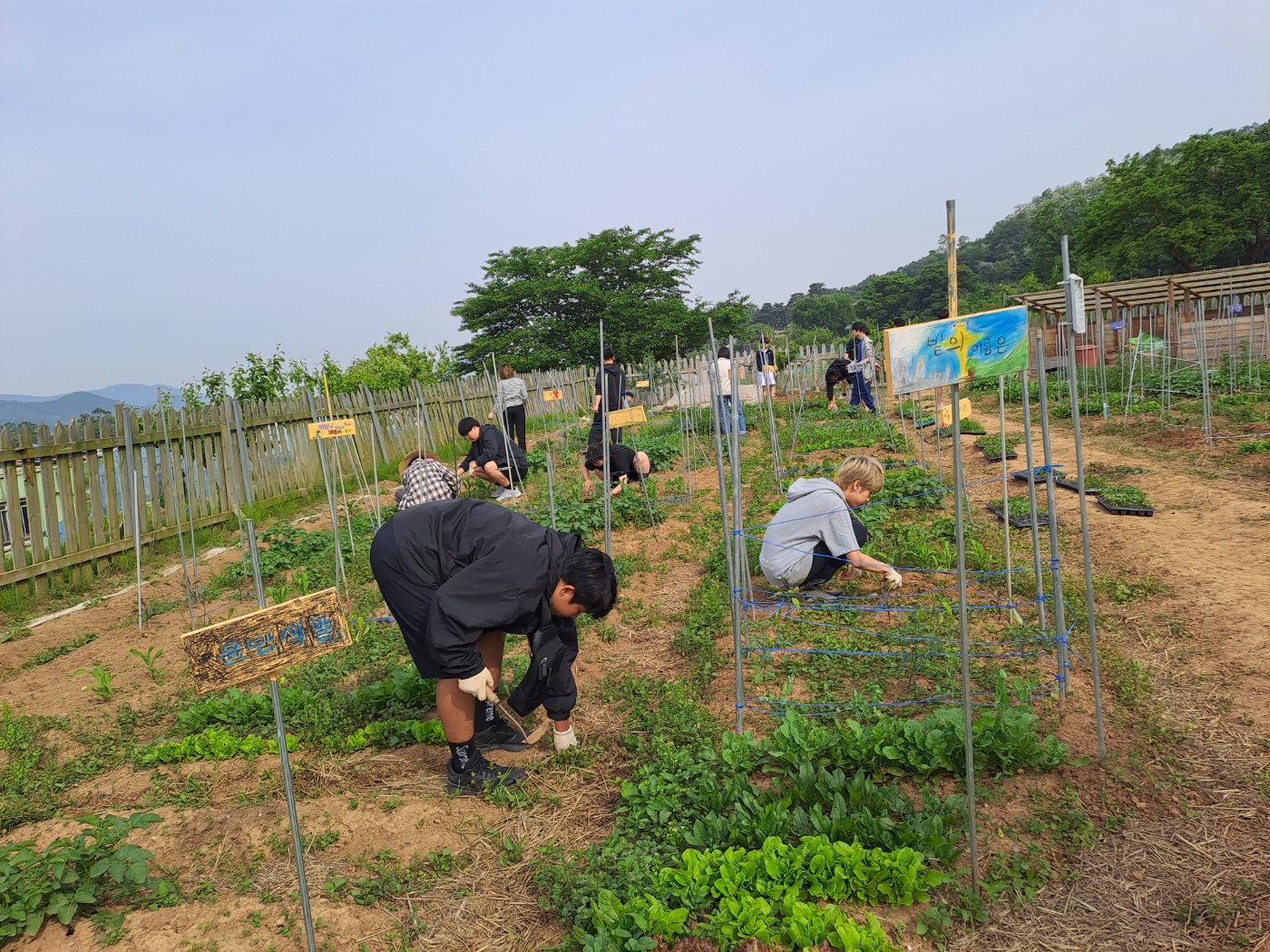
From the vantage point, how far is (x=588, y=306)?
95.9 feet

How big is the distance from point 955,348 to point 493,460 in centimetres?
651

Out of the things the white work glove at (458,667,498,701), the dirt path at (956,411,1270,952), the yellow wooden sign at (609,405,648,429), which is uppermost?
the yellow wooden sign at (609,405,648,429)

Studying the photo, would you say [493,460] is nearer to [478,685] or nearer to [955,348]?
[478,685]

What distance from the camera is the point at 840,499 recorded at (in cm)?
494

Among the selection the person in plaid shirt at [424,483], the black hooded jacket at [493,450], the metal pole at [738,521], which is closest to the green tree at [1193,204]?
the black hooded jacket at [493,450]

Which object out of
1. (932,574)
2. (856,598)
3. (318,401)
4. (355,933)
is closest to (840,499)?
(856,598)

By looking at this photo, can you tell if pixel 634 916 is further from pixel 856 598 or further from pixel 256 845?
pixel 856 598

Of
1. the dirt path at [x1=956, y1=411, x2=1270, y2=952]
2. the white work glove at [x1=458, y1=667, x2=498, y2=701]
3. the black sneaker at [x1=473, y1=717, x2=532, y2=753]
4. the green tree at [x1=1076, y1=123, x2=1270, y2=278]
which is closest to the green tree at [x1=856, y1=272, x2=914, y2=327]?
the green tree at [x1=1076, y1=123, x2=1270, y2=278]

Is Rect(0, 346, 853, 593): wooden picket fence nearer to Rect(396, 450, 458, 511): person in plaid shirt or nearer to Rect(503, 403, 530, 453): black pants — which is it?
Rect(396, 450, 458, 511): person in plaid shirt

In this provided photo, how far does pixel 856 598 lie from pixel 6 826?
4.59 metres

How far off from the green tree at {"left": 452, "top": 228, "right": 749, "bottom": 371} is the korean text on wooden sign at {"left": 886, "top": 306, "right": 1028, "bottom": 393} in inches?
971

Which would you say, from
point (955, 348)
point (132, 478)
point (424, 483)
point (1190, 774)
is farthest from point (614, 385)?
point (1190, 774)

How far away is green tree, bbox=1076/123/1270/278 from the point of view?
29.5 m

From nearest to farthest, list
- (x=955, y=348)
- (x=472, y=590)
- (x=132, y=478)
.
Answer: (x=955, y=348) < (x=472, y=590) < (x=132, y=478)
